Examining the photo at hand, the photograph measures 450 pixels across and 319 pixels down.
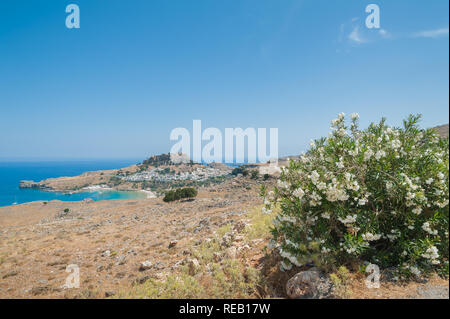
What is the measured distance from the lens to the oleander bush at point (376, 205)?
12.6ft

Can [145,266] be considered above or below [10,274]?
above

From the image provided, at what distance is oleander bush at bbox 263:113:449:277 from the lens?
151 inches

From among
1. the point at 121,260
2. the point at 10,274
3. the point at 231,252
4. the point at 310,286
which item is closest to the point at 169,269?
the point at 231,252

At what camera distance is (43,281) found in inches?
332

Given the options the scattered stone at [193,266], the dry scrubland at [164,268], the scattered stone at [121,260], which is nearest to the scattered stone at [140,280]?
the dry scrubland at [164,268]

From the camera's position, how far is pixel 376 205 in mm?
4285

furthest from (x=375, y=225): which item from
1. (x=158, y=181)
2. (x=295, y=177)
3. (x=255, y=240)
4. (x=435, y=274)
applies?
(x=158, y=181)

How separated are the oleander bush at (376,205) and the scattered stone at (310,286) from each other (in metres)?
0.24

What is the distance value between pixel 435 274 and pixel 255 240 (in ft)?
15.6

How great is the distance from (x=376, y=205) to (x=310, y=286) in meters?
2.10

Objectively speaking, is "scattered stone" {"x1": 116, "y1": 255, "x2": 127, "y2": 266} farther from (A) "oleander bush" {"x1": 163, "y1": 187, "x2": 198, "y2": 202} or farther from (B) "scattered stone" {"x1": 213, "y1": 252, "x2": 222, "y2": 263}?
(A) "oleander bush" {"x1": 163, "y1": 187, "x2": 198, "y2": 202}

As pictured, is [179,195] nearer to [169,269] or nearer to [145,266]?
[145,266]

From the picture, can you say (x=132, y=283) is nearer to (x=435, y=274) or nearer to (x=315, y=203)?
(x=315, y=203)

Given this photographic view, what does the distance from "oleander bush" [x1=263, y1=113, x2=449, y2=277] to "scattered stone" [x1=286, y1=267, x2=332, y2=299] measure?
236 millimetres
